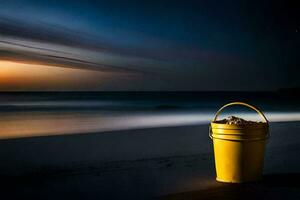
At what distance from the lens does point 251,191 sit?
442cm

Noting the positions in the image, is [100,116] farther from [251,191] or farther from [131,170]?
[251,191]

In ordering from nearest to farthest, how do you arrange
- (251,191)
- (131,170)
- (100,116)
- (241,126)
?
(251,191)
(241,126)
(131,170)
(100,116)

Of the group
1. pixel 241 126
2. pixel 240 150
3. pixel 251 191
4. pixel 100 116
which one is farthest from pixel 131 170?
pixel 100 116

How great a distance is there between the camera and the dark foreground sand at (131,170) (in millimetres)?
4402

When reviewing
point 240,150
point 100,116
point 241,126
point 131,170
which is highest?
point 241,126

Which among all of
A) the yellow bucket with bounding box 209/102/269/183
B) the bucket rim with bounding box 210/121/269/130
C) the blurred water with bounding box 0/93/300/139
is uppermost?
the bucket rim with bounding box 210/121/269/130

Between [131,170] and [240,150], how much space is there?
5.52 ft

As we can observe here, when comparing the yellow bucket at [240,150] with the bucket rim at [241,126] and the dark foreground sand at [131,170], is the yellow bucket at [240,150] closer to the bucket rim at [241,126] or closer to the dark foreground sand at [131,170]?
the bucket rim at [241,126]

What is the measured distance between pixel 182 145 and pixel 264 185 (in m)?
3.61

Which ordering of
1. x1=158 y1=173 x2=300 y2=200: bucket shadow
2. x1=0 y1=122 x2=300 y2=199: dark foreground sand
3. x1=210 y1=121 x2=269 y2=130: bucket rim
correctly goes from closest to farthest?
1. x1=158 y1=173 x2=300 y2=200: bucket shadow
2. x1=0 y1=122 x2=300 y2=199: dark foreground sand
3. x1=210 y1=121 x2=269 y2=130: bucket rim

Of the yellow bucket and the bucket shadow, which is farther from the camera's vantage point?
the yellow bucket

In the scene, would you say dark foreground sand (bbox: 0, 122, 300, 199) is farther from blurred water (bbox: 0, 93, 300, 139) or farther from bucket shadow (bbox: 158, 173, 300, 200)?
blurred water (bbox: 0, 93, 300, 139)

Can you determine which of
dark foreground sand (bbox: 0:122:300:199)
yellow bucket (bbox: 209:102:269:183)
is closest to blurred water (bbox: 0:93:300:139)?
dark foreground sand (bbox: 0:122:300:199)

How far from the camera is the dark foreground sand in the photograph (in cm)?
440
